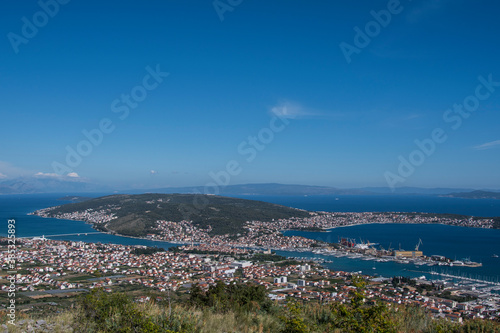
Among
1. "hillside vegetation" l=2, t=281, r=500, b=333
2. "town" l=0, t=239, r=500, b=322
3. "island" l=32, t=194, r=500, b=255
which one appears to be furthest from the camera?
"island" l=32, t=194, r=500, b=255

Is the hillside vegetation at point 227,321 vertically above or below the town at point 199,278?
above

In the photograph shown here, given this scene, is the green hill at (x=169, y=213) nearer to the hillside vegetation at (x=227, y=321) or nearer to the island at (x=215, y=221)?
the island at (x=215, y=221)

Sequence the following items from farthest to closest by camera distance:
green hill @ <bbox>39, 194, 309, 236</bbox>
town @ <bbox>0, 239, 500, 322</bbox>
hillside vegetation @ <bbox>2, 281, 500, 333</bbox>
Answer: green hill @ <bbox>39, 194, 309, 236</bbox>
town @ <bbox>0, 239, 500, 322</bbox>
hillside vegetation @ <bbox>2, 281, 500, 333</bbox>

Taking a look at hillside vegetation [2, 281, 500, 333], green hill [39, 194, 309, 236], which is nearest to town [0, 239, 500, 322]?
hillside vegetation [2, 281, 500, 333]

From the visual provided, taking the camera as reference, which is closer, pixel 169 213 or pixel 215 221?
pixel 215 221

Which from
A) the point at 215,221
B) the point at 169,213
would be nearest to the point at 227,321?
the point at 215,221

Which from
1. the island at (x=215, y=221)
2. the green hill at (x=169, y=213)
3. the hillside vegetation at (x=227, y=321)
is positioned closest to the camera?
the hillside vegetation at (x=227, y=321)

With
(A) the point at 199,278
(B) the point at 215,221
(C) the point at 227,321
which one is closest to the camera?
(C) the point at 227,321

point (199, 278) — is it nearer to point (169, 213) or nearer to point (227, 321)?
point (227, 321)

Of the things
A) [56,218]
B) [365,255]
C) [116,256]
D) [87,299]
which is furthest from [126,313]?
[56,218]

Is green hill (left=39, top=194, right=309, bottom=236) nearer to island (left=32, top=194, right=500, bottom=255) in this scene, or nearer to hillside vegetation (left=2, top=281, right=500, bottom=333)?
island (left=32, top=194, right=500, bottom=255)

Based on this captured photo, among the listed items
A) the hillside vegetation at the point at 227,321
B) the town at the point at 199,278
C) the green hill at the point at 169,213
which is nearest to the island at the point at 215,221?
the green hill at the point at 169,213
